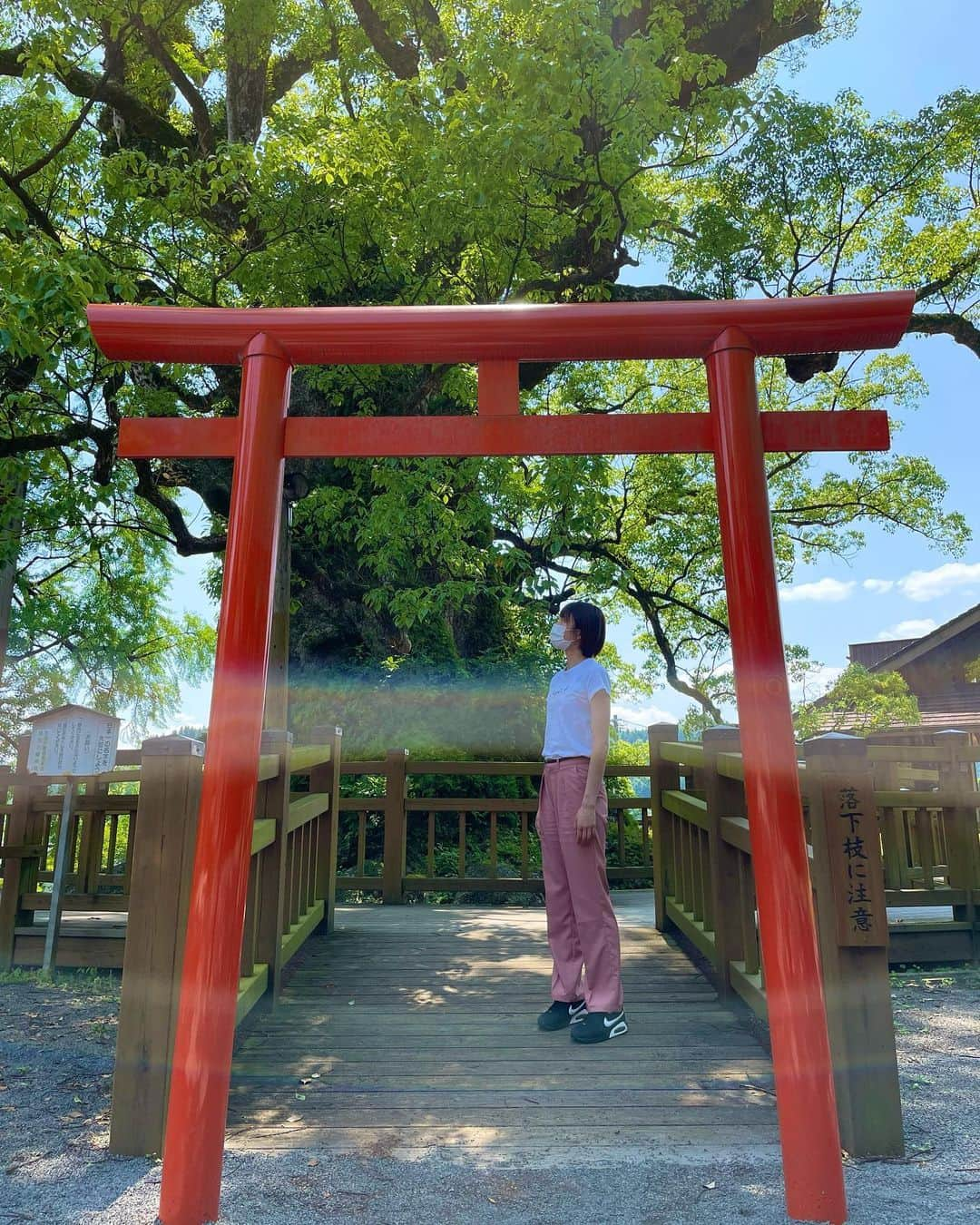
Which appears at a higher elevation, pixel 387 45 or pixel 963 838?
pixel 387 45

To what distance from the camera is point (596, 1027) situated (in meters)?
3.28

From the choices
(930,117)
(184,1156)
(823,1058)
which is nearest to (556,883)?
(823,1058)

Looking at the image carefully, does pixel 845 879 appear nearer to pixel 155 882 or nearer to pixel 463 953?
pixel 155 882

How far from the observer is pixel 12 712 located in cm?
1596

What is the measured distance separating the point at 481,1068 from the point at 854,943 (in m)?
1.45

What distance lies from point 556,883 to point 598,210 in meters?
5.89

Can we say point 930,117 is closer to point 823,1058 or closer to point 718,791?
point 718,791

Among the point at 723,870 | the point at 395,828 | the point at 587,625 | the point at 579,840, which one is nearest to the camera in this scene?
the point at 579,840

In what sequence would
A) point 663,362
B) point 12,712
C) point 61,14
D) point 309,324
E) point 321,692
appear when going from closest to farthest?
point 309,324, point 61,14, point 321,692, point 663,362, point 12,712

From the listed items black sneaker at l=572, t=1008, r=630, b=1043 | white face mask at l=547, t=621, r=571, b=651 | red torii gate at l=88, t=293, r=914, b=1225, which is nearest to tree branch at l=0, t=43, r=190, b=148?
red torii gate at l=88, t=293, r=914, b=1225

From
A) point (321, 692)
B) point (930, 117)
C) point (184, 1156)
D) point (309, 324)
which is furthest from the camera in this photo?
point (321, 692)

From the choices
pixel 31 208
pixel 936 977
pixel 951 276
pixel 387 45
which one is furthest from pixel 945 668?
pixel 31 208

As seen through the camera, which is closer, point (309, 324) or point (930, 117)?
point (309, 324)

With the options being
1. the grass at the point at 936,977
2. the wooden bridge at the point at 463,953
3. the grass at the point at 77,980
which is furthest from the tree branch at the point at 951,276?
the grass at the point at 77,980
